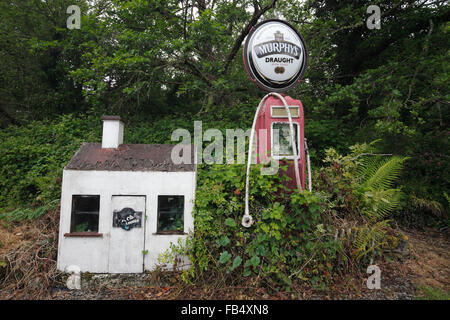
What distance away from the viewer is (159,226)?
14.2 ft

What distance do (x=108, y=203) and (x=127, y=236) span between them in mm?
681

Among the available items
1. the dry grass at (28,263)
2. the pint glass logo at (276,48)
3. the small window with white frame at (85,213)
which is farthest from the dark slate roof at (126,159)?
the pint glass logo at (276,48)

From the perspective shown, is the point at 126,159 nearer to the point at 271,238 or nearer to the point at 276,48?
the point at 271,238

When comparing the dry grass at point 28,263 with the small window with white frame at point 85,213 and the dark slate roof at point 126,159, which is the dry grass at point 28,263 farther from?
the dark slate roof at point 126,159

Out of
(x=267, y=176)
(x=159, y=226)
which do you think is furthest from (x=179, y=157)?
(x=267, y=176)

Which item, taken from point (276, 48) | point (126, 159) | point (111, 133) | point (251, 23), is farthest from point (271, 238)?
point (251, 23)

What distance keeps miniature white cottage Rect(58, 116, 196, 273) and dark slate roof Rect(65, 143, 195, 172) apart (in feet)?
0.06

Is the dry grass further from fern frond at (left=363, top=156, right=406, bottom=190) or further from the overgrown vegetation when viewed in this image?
fern frond at (left=363, top=156, right=406, bottom=190)

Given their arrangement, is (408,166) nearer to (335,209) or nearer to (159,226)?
(335,209)

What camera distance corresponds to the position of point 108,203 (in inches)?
166

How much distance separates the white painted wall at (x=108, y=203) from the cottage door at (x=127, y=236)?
0.09 m
